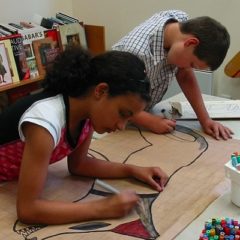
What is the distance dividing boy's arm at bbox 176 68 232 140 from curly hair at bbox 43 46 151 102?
44cm

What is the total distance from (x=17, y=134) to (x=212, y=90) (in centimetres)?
161

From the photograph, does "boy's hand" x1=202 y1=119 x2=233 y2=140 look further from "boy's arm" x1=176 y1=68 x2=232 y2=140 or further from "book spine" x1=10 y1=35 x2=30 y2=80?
"book spine" x1=10 y1=35 x2=30 y2=80

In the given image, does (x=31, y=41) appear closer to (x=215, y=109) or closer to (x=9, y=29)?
(x=9, y=29)

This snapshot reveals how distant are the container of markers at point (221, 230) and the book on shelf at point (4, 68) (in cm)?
164

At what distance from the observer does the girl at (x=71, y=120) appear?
2.62 feet

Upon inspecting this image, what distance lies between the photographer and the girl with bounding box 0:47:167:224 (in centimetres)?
80

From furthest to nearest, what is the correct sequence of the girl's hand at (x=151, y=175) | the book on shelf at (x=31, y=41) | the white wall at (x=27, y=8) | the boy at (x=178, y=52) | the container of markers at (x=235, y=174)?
the white wall at (x=27, y=8)
the book on shelf at (x=31, y=41)
the boy at (x=178, y=52)
the girl's hand at (x=151, y=175)
the container of markers at (x=235, y=174)

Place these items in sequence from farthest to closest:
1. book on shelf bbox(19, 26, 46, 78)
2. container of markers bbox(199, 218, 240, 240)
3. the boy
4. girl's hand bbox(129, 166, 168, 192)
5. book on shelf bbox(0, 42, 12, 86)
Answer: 1. book on shelf bbox(19, 26, 46, 78)
2. book on shelf bbox(0, 42, 12, 86)
3. the boy
4. girl's hand bbox(129, 166, 168, 192)
5. container of markers bbox(199, 218, 240, 240)

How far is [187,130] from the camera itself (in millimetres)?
1276

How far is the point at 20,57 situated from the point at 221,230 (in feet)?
5.64

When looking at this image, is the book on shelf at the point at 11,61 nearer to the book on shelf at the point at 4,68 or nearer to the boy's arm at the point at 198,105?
the book on shelf at the point at 4,68

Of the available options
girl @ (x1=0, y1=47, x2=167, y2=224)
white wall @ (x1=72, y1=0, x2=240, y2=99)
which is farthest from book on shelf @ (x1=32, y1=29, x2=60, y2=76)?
girl @ (x1=0, y1=47, x2=167, y2=224)

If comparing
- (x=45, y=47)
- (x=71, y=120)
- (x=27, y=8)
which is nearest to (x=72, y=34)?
(x=45, y=47)

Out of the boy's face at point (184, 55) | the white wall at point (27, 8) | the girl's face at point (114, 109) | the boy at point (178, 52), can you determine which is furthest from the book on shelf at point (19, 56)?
the girl's face at point (114, 109)
